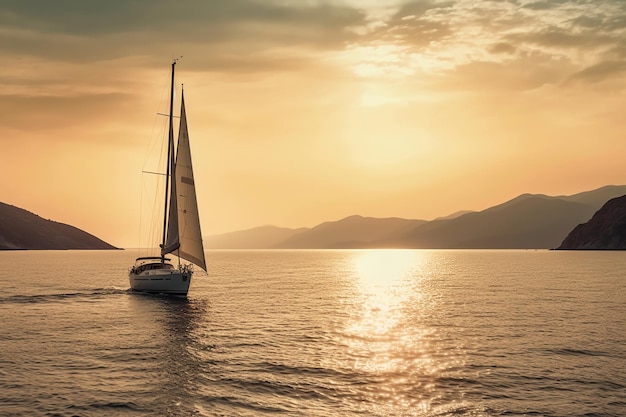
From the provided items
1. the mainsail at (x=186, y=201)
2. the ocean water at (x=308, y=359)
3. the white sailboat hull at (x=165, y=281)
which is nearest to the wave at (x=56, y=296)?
the ocean water at (x=308, y=359)

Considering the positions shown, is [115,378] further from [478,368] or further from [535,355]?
[535,355]

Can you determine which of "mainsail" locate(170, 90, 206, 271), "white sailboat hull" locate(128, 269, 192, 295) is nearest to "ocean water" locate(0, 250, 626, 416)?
"white sailboat hull" locate(128, 269, 192, 295)

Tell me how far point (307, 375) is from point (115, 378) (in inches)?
437

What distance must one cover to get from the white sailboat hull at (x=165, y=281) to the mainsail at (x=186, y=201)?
9.71 feet

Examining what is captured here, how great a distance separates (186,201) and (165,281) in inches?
440

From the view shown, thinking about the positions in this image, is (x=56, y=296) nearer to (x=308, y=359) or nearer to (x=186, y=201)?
(x=186, y=201)

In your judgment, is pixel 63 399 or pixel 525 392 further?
pixel 525 392

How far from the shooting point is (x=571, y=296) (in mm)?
77188

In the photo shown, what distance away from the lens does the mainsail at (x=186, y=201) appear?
64.9m

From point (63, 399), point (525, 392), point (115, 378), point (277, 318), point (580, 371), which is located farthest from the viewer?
point (277, 318)

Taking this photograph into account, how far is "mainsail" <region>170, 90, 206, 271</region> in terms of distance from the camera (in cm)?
6494

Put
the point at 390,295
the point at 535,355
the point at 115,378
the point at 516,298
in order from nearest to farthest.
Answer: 1. the point at 115,378
2. the point at 535,355
3. the point at 516,298
4. the point at 390,295

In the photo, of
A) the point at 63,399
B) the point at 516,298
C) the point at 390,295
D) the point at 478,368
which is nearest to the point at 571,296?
the point at 516,298

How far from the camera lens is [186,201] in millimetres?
65188
